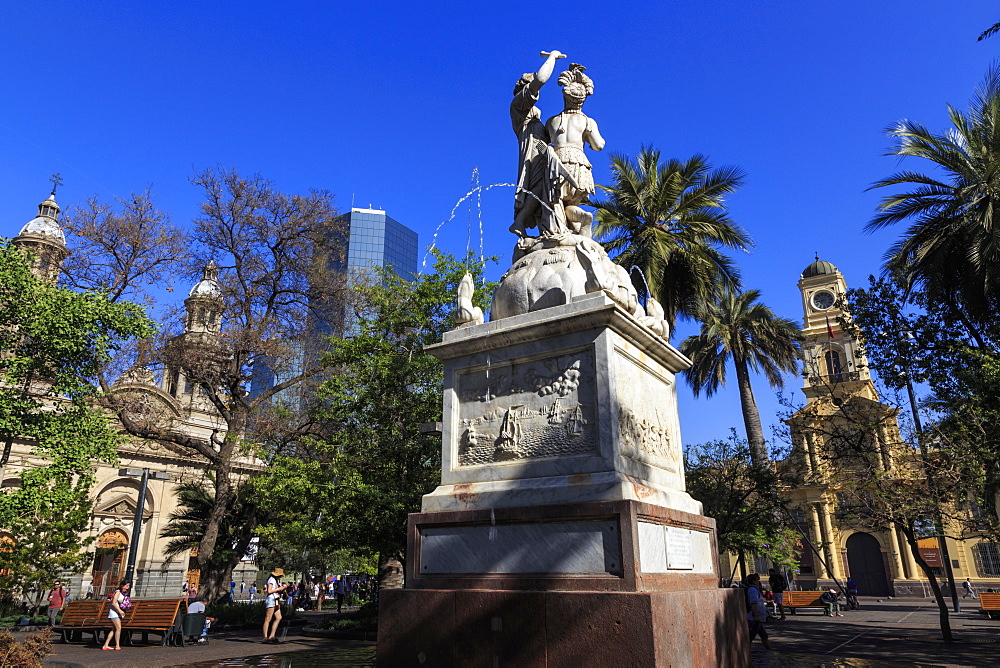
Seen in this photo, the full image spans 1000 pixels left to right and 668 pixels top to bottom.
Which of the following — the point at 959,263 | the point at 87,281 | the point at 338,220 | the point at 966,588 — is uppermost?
the point at 338,220

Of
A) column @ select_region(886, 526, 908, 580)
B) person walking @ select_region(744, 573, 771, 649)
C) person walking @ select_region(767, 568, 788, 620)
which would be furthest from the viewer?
column @ select_region(886, 526, 908, 580)

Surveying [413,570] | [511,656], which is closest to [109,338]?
[413,570]

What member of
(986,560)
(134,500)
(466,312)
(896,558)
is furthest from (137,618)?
(986,560)

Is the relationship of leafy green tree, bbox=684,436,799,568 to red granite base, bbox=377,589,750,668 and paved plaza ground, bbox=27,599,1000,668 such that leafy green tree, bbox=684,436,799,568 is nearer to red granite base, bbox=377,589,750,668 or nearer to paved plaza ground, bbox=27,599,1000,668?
paved plaza ground, bbox=27,599,1000,668

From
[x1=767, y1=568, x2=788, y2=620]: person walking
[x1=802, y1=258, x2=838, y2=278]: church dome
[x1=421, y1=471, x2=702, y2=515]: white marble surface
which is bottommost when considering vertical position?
[x1=767, y1=568, x2=788, y2=620]: person walking

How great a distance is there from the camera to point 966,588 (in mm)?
40219

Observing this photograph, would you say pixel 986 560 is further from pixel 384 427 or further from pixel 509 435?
pixel 509 435

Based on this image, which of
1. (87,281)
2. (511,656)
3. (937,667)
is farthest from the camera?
(87,281)

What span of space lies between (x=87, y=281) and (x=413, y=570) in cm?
2175

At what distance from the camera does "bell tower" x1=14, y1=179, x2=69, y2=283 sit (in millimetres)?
22609

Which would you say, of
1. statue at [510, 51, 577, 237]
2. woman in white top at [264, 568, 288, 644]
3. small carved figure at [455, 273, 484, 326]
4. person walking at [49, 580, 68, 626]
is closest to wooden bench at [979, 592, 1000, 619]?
woman in white top at [264, 568, 288, 644]

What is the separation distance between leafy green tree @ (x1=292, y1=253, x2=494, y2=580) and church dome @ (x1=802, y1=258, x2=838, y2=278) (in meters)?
43.4

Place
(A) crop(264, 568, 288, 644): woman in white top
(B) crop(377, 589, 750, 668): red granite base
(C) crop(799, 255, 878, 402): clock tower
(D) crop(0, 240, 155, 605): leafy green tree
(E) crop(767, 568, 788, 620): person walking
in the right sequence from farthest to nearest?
(C) crop(799, 255, 878, 402): clock tower < (E) crop(767, 568, 788, 620): person walking < (D) crop(0, 240, 155, 605): leafy green tree < (A) crop(264, 568, 288, 644): woman in white top < (B) crop(377, 589, 750, 668): red granite base

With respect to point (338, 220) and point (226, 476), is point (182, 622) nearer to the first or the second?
point (226, 476)
